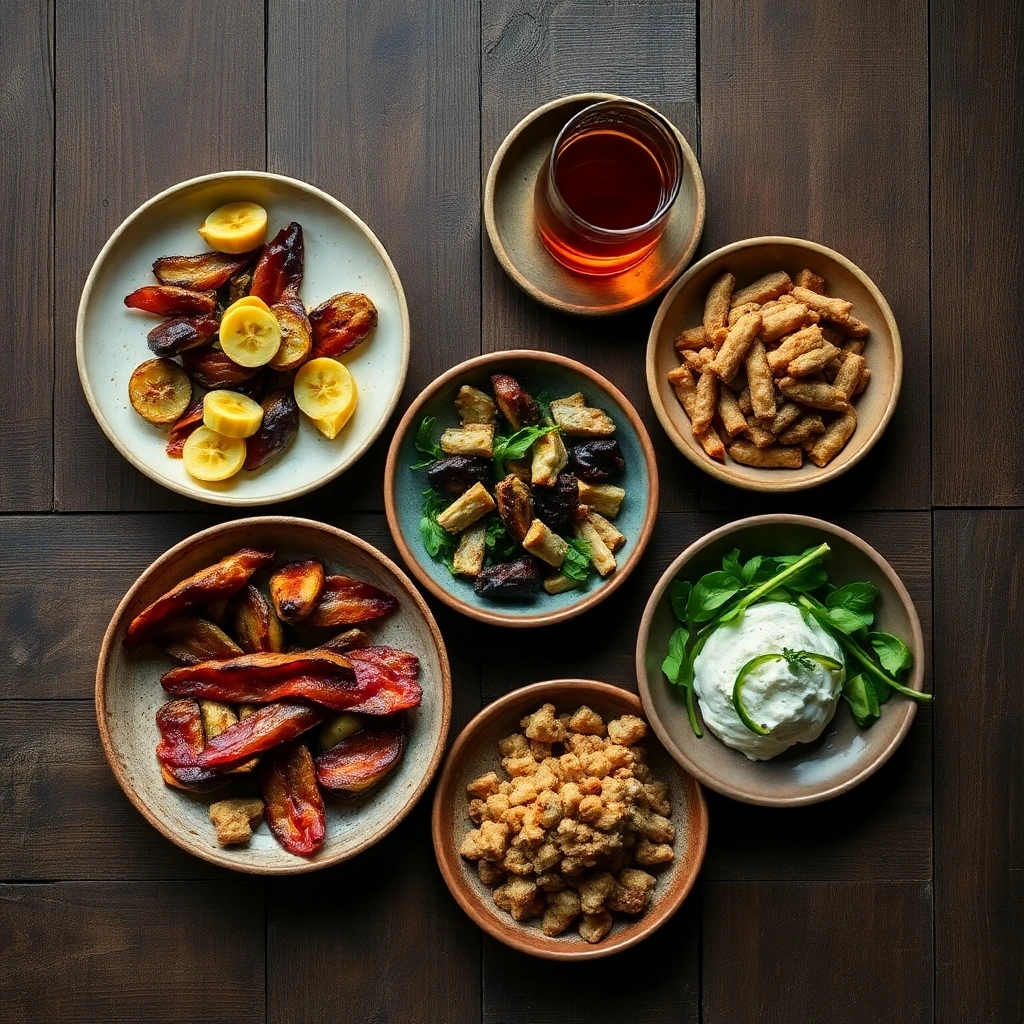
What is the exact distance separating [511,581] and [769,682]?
1.34ft

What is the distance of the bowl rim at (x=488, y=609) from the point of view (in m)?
1.56

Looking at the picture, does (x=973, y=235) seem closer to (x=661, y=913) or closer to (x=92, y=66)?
(x=661, y=913)

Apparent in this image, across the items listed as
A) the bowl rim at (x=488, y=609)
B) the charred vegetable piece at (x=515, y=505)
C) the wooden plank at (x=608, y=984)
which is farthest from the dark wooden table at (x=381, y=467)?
the charred vegetable piece at (x=515, y=505)

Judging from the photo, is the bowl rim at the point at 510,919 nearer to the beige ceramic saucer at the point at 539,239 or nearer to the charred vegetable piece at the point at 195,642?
the charred vegetable piece at the point at 195,642

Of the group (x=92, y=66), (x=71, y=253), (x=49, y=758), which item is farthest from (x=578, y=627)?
(x=92, y=66)

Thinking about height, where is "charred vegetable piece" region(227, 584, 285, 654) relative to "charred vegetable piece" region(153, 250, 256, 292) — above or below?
below

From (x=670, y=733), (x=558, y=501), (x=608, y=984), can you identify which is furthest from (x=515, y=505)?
(x=608, y=984)

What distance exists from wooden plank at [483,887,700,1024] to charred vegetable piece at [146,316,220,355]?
3.52 ft

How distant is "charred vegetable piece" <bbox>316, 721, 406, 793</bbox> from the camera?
5.11 feet

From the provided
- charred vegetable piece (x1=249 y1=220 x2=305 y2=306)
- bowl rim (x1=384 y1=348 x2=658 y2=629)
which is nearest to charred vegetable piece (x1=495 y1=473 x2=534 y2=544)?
bowl rim (x1=384 y1=348 x2=658 y2=629)

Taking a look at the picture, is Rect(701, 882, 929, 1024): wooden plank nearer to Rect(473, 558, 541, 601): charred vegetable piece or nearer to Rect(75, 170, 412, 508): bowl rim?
Rect(473, 558, 541, 601): charred vegetable piece

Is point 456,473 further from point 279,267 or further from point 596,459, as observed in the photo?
point 279,267

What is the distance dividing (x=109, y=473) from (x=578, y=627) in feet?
2.69

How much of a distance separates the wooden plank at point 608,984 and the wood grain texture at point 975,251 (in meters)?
0.88
